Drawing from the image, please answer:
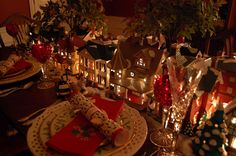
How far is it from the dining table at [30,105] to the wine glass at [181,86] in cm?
6

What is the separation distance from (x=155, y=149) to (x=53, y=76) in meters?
0.69

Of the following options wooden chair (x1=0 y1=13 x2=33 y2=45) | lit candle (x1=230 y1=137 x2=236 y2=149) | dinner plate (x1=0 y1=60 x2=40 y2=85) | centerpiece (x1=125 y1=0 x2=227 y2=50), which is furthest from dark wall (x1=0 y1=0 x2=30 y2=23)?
lit candle (x1=230 y1=137 x2=236 y2=149)

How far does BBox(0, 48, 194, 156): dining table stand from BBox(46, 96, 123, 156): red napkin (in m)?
0.15

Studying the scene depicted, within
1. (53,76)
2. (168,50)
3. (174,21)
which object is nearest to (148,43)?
(168,50)

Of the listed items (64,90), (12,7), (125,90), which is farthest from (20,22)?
(12,7)

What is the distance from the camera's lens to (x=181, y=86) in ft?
2.55

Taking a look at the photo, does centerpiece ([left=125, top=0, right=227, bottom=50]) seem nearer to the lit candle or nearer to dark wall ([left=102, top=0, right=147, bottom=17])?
the lit candle

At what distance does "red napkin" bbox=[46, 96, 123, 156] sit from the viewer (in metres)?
0.67

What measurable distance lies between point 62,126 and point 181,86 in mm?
379

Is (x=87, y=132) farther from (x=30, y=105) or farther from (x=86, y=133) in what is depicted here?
(x=30, y=105)

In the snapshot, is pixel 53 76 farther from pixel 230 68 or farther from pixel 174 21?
pixel 230 68

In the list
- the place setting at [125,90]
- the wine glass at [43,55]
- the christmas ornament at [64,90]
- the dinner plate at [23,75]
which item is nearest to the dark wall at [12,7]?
the place setting at [125,90]

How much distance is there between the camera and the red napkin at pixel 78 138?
67 cm

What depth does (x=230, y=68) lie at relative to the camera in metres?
0.86
